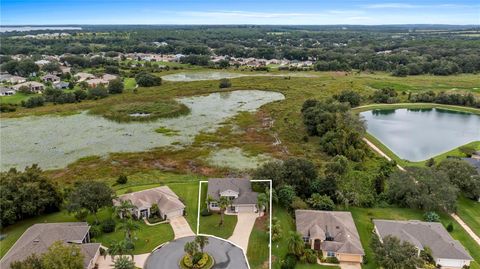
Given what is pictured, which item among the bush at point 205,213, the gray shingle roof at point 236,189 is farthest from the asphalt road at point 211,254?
the gray shingle roof at point 236,189

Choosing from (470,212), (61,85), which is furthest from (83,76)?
(470,212)

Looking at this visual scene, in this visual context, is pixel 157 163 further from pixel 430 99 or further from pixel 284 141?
pixel 430 99

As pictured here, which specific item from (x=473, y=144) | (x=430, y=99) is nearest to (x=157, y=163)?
(x=473, y=144)

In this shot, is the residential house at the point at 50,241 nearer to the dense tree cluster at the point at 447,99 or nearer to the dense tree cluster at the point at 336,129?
the dense tree cluster at the point at 336,129

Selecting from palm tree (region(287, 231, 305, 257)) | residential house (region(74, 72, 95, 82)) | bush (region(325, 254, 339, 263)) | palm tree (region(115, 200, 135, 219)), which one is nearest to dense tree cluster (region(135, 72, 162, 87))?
residential house (region(74, 72, 95, 82))

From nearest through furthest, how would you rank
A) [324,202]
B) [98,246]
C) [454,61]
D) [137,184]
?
[98,246] → [324,202] → [137,184] → [454,61]
